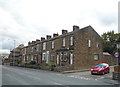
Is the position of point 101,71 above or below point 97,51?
below

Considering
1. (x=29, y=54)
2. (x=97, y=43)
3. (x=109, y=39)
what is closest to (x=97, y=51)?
(x=97, y=43)

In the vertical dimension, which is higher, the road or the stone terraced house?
the stone terraced house

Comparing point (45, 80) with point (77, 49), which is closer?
point (45, 80)

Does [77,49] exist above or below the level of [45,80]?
above

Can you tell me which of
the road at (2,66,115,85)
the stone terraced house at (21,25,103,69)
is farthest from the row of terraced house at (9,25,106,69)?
the road at (2,66,115,85)

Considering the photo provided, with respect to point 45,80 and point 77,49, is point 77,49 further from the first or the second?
point 45,80

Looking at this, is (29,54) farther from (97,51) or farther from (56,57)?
(97,51)

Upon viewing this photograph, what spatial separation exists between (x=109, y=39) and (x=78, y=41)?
26.8 m

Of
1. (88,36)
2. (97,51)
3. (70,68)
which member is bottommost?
(70,68)

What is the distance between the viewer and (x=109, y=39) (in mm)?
56844

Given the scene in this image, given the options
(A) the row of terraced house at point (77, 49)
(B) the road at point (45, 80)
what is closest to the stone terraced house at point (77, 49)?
(A) the row of terraced house at point (77, 49)

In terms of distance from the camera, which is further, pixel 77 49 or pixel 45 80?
pixel 77 49

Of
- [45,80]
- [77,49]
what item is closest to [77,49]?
[77,49]

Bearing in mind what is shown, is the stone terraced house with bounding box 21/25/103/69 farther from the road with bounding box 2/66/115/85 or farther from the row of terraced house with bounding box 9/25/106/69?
the road with bounding box 2/66/115/85
